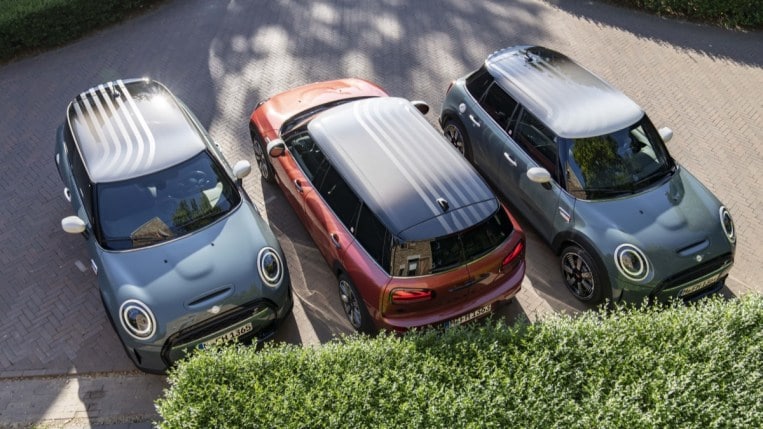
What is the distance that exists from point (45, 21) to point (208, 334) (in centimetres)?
861

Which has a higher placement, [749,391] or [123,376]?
[123,376]

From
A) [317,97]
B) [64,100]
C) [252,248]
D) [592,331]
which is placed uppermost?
[64,100]

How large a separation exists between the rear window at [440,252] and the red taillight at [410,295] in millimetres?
153

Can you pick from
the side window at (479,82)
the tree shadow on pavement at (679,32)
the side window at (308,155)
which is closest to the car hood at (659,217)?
the side window at (479,82)

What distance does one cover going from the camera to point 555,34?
1189 cm

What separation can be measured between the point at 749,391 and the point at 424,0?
34.5 feet

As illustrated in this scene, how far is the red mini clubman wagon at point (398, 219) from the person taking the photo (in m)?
5.68

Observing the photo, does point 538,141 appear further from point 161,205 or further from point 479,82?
point 161,205

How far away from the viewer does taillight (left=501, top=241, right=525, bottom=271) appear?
19.8 ft

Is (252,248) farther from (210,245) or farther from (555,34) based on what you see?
(555,34)


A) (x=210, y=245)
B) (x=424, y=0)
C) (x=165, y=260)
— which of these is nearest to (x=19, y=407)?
(x=165, y=260)

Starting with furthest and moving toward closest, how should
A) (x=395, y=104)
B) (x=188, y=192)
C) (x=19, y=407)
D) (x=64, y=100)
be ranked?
(x=64, y=100) → (x=395, y=104) → (x=188, y=192) → (x=19, y=407)

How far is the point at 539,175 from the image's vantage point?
6832 millimetres

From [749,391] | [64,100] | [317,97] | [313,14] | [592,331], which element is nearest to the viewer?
[749,391]
